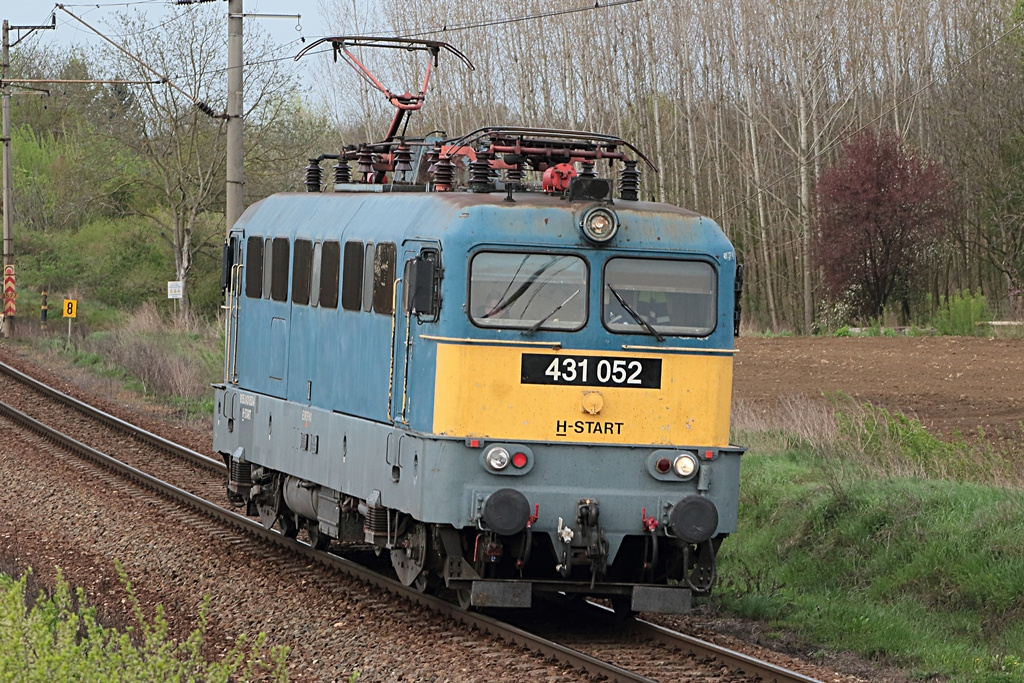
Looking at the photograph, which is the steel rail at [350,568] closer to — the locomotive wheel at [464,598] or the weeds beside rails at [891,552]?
the locomotive wheel at [464,598]

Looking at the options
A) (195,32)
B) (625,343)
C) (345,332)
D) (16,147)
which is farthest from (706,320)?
(16,147)

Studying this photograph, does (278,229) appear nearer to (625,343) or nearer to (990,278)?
(625,343)

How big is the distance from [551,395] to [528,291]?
699 mm

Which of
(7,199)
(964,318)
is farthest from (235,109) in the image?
(964,318)

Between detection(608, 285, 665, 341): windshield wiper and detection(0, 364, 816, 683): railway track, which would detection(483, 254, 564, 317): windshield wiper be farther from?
detection(0, 364, 816, 683): railway track

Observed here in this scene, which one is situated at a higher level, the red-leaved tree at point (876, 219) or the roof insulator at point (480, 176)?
the red-leaved tree at point (876, 219)

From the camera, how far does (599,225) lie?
386 inches

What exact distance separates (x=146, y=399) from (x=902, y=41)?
2964 cm

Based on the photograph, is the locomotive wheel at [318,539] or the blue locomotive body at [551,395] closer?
the blue locomotive body at [551,395]

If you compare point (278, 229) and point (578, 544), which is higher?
point (278, 229)

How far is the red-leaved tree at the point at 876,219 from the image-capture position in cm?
3944

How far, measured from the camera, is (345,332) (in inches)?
438

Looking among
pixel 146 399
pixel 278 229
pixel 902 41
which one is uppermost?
pixel 902 41

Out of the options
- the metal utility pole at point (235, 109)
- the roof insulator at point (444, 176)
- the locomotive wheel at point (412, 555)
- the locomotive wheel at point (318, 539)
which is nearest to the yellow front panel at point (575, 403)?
the locomotive wheel at point (412, 555)
